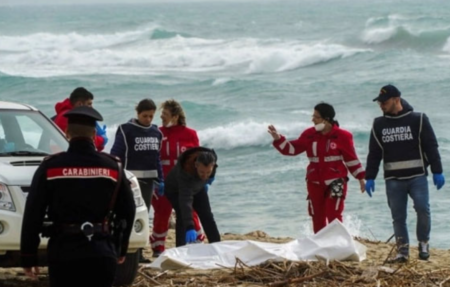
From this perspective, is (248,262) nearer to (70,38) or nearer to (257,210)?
(257,210)

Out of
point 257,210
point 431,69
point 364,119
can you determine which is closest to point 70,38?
point 431,69

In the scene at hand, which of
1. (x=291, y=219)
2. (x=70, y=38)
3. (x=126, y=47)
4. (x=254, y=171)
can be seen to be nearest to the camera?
(x=291, y=219)

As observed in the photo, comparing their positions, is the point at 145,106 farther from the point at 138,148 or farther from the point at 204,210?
the point at 204,210

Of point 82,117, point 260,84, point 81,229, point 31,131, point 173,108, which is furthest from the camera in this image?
point 260,84

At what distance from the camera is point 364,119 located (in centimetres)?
3038

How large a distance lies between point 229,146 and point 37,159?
1774 cm

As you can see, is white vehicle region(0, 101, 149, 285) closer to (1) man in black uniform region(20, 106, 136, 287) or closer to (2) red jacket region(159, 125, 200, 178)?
(2) red jacket region(159, 125, 200, 178)

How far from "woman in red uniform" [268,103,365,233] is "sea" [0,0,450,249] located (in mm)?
3829

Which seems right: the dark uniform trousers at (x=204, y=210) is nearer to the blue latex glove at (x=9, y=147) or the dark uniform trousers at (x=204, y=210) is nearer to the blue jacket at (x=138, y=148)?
the blue jacket at (x=138, y=148)

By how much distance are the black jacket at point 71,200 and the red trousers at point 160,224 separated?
5.06m

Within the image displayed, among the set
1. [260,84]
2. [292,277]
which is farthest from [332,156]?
[260,84]

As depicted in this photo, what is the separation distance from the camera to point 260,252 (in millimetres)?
10398

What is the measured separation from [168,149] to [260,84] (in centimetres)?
2835

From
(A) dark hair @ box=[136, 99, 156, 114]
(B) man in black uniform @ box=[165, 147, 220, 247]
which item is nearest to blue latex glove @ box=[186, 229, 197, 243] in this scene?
(B) man in black uniform @ box=[165, 147, 220, 247]
